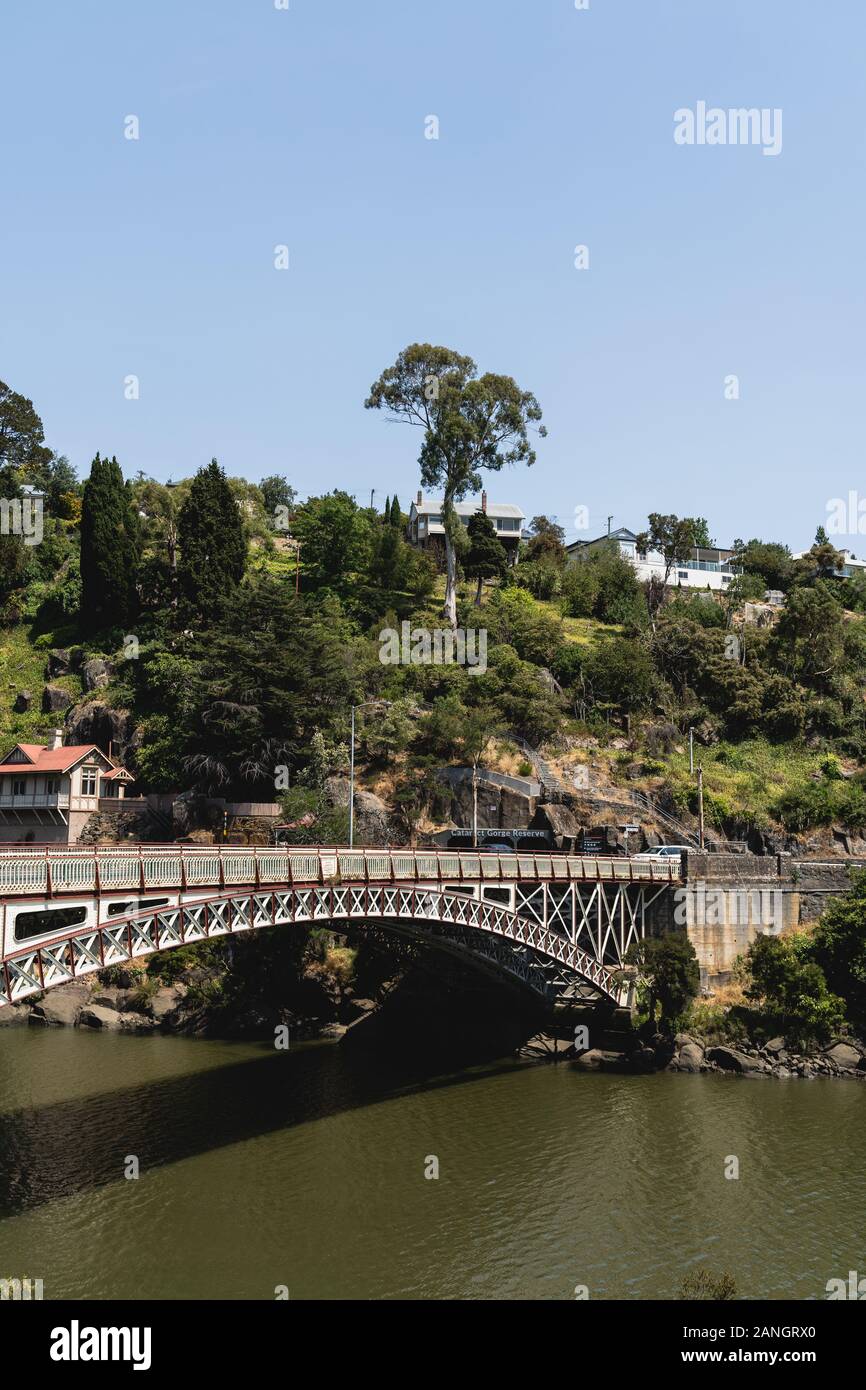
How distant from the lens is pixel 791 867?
61.2 m

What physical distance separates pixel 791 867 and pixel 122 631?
196ft

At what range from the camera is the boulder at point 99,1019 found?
204ft

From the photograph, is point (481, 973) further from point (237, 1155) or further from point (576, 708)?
point (576, 708)

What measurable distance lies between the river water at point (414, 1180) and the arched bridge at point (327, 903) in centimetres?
668

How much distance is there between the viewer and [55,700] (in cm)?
9025

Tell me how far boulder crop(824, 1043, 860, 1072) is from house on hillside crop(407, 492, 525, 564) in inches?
2903

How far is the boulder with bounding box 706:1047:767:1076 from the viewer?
5147cm

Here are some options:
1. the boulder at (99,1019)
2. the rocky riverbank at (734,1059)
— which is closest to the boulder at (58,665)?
the boulder at (99,1019)

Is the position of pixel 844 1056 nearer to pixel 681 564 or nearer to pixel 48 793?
pixel 48 793

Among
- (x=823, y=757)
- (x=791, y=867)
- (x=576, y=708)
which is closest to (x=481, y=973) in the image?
(x=791, y=867)

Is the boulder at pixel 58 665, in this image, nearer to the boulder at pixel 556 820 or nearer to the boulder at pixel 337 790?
the boulder at pixel 337 790

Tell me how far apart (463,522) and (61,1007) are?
75797 millimetres

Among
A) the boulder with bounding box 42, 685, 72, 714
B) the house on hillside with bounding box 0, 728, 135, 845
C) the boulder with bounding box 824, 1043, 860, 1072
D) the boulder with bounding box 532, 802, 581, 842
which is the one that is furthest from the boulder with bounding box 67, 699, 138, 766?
the boulder with bounding box 824, 1043, 860, 1072
